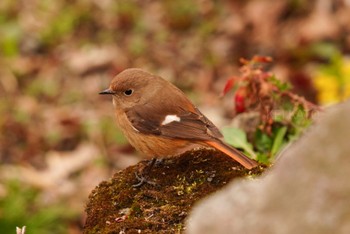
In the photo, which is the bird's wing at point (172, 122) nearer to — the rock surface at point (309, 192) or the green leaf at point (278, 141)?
the green leaf at point (278, 141)

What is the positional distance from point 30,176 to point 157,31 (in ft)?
10.4

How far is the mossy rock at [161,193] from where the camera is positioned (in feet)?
11.0

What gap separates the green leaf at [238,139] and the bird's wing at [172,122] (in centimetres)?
26

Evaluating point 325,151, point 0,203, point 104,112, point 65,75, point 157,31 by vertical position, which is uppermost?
point 157,31

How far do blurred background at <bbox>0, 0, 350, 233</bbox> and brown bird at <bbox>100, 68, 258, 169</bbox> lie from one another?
109 inches

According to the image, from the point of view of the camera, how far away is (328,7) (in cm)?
938

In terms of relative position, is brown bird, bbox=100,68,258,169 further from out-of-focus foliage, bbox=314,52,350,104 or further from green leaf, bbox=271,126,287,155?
out-of-focus foliage, bbox=314,52,350,104

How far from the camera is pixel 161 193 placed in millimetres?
3650

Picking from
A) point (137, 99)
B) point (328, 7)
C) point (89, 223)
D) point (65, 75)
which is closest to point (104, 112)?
point (65, 75)

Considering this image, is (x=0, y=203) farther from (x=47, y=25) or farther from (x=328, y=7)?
(x=328, y=7)

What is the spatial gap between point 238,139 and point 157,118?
23.4 inches

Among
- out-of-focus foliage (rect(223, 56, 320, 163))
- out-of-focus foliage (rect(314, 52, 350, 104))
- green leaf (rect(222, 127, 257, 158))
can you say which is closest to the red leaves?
out-of-focus foliage (rect(223, 56, 320, 163))

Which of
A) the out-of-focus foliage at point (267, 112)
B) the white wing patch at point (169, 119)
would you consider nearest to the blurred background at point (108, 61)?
the out-of-focus foliage at point (267, 112)

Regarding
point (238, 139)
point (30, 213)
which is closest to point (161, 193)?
point (238, 139)
